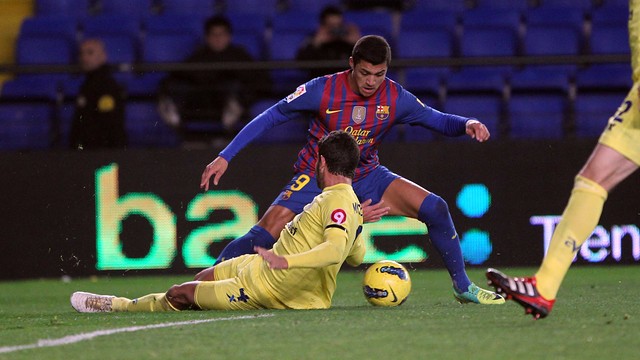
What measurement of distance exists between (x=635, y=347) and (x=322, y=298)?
97.6 inches

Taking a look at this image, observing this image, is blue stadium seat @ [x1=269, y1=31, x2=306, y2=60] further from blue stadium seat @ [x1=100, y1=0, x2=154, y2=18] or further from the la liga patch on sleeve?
the la liga patch on sleeve

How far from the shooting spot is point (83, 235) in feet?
37.8

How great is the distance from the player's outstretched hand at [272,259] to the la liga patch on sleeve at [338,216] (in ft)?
1.85

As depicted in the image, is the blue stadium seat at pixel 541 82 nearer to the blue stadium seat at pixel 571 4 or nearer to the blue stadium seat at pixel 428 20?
the blue stadium seat at pixel 428 20

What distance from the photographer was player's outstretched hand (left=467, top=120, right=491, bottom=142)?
24.7 feet

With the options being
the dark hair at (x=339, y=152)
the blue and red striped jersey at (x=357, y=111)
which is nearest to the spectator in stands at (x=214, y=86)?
the blue and red striped jersey at (x=357, y=111)

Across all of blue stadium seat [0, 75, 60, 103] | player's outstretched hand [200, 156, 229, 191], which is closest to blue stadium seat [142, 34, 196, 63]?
blue stadium seat [0, 75, 60, 103]

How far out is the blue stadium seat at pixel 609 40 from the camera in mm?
13031

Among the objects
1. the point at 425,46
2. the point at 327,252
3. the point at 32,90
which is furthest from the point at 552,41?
the point at 327,252

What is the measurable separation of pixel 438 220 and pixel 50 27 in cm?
693

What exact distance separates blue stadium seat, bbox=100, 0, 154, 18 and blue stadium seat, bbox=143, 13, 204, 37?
0.55m

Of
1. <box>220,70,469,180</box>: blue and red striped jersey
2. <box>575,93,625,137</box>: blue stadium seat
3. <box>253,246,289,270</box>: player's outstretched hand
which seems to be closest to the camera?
<box>253,246,289,270</box>: player's outstretched hand

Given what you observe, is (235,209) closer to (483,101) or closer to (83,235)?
(83,235)

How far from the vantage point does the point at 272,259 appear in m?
6.24
